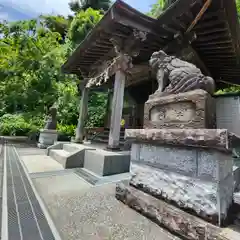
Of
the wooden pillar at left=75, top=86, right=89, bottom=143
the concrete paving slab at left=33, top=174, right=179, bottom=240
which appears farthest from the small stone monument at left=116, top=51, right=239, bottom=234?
the wooden pillar at left=75, top=86, right=89, bottom=143

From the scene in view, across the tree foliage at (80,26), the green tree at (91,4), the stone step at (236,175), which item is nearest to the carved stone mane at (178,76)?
the stone step at (236,175)

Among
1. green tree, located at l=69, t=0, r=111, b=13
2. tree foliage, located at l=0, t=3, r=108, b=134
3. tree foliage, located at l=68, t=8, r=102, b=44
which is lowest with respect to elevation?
tree foliage, located at l=0, t=3, r=108, b=134

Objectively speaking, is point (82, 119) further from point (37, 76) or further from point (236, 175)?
point (37, 76)

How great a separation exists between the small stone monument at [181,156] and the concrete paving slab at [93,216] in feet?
0.49

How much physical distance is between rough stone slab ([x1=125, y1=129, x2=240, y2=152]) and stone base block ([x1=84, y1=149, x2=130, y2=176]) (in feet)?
5.31

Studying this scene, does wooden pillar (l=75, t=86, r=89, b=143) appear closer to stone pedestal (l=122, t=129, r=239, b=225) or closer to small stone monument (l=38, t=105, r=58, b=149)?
small stone monument (l=38, t=105, r=58, b=149)

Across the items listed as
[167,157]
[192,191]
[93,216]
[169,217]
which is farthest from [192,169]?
[93,216]

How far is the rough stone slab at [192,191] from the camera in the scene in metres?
1.40

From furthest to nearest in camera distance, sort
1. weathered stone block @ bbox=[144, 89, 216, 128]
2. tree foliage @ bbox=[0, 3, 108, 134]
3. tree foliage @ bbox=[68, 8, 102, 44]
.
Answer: tree foliage @ bbox=[68, 8, 102, 44]
tree foliage @ bbox=[0, 3, 108, 134]
weathered stone block @ bbox=[144, 89, 216, 128]

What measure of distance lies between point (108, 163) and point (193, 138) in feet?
7.70

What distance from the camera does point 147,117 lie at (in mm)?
2287

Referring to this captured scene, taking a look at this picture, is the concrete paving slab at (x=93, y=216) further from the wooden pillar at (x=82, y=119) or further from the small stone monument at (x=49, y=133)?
the small stone monument at (x=49, y=133)

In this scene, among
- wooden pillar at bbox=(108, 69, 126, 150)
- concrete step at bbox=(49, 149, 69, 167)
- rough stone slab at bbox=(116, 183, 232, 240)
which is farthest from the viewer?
concrete step at bbox=(49, 149, 69, 167)

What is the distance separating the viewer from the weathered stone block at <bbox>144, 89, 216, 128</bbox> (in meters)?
1.71
